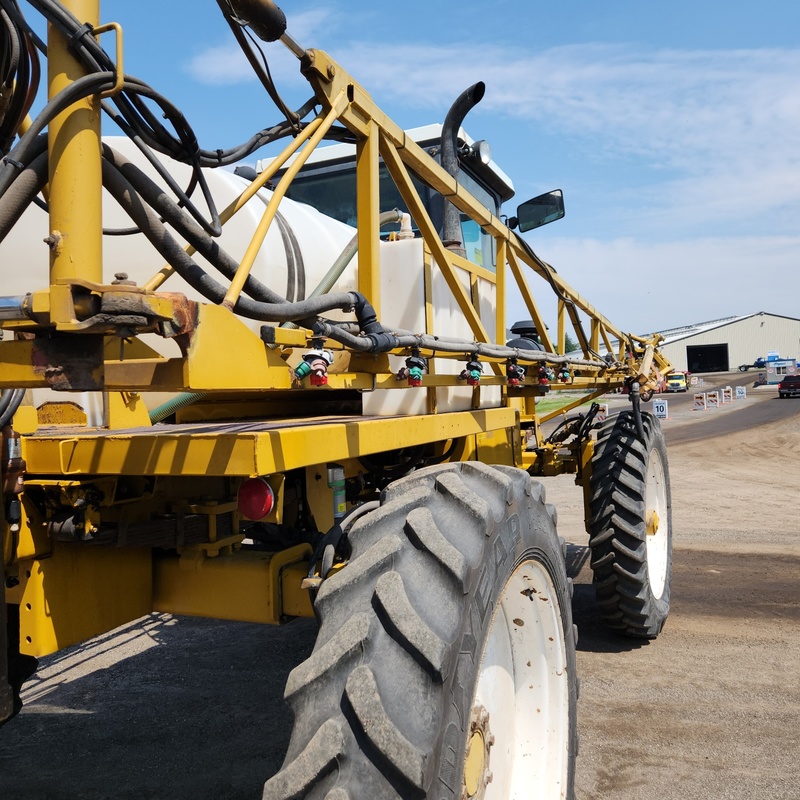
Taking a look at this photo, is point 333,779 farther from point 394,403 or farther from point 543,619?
point 394,403

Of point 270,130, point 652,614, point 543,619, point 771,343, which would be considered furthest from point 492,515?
point 771,343

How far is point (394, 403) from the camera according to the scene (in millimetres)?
2787

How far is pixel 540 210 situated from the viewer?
4684mm

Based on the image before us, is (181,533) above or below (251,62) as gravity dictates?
below

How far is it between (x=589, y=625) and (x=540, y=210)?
270 cm

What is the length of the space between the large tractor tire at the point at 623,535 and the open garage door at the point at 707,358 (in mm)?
76068

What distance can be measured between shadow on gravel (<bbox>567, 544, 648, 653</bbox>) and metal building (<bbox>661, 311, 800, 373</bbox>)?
72.4 m

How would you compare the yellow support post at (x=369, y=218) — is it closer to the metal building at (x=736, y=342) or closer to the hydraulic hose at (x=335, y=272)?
the hydraulic hose at (x=335, y=272)

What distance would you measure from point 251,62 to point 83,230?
83 cm

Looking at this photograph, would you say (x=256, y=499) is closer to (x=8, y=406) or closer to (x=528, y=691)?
(x=8, y=406)

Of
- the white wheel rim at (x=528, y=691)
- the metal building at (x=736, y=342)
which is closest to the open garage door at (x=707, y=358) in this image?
the metal building at (x=736, y=342)

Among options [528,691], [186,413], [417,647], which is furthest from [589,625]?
[417,647]

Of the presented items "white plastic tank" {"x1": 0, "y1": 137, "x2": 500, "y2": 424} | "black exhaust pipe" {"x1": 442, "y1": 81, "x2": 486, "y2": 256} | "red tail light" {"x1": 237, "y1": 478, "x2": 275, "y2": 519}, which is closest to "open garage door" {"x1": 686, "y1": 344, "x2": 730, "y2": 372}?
"black exhaust pipe" {"x1": 442, "y1": 81, "x2": 486, "y2": 256}

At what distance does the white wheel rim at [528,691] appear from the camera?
2395mm
